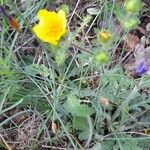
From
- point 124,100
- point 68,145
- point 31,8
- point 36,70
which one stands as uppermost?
point 31,8

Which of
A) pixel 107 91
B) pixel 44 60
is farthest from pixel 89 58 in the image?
pixel 44 60

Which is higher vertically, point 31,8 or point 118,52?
point 31,8

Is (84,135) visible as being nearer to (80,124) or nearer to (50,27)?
(80,124)

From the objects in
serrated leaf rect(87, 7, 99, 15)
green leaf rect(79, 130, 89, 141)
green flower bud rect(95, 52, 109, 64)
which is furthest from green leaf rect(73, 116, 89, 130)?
serrated leaf rect(87, 7, 99, 15)

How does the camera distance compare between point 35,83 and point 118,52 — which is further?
point 118,52

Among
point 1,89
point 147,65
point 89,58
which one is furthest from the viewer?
point 147,65

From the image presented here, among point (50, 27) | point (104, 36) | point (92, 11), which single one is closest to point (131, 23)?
point (104, 36)

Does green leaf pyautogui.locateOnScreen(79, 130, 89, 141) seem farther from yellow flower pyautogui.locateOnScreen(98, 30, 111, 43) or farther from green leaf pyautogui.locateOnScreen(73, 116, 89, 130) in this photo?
yellow flower pyautogui.locateOnScreen(98, 30, 111, 43)

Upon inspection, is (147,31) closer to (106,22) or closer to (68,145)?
(106,22)
